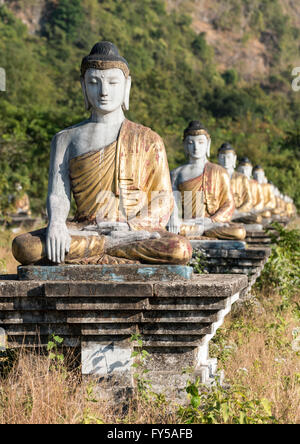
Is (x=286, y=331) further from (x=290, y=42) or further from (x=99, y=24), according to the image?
(x=290, y=42)

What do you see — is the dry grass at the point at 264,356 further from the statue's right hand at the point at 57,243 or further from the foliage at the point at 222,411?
the statue's right hand at the point at 57,243

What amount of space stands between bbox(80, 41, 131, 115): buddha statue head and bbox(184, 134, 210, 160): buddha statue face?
3491 mm

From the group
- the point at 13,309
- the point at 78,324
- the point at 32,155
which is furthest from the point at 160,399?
the point at 32,155

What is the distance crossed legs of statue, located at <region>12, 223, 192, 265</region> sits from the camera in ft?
15.0

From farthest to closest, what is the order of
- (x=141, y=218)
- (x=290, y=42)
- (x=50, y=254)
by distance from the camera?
(x=290, y=42)
(x=141, y=218)
(x=50, y=254)

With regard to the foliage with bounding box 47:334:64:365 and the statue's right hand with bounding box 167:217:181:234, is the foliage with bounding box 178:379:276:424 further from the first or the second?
the statue's right hand with bounding box 167:217:181:234

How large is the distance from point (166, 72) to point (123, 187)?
165ft

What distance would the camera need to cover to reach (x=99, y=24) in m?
65.6

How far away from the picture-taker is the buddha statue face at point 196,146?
8680mm

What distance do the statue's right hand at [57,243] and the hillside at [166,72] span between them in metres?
Result: 8.67

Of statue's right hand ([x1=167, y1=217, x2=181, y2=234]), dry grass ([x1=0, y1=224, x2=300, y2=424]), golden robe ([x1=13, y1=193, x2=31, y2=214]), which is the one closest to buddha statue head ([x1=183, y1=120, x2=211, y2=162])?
statue's right hand ([x1=167, y1=217, x2=181, y2=234])

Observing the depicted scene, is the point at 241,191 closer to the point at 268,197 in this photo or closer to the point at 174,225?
the point at 268,197

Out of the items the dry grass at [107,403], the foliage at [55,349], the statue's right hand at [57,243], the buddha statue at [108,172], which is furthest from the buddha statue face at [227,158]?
the foliage at [55,349]
